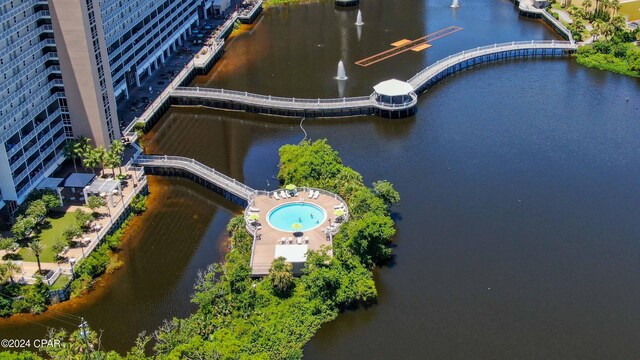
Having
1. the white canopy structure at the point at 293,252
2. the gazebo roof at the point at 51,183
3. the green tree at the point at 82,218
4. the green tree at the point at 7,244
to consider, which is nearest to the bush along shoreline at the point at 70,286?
the green tree at the point at 82,218

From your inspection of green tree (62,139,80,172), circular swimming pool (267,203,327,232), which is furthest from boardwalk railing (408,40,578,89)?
green tree (62,139,80,172)

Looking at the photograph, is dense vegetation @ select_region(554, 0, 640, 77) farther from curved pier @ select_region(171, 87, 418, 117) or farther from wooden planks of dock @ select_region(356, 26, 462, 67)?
curved pier @ select_region(171, 87, 418, 117)

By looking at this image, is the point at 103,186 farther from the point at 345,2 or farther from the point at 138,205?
the point at 345,2

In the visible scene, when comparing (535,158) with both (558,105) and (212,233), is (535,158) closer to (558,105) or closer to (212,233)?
(558,105)

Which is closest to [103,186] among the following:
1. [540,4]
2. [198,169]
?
[198,169]

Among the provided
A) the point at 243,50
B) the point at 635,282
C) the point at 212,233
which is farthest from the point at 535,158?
the point at 243,50
